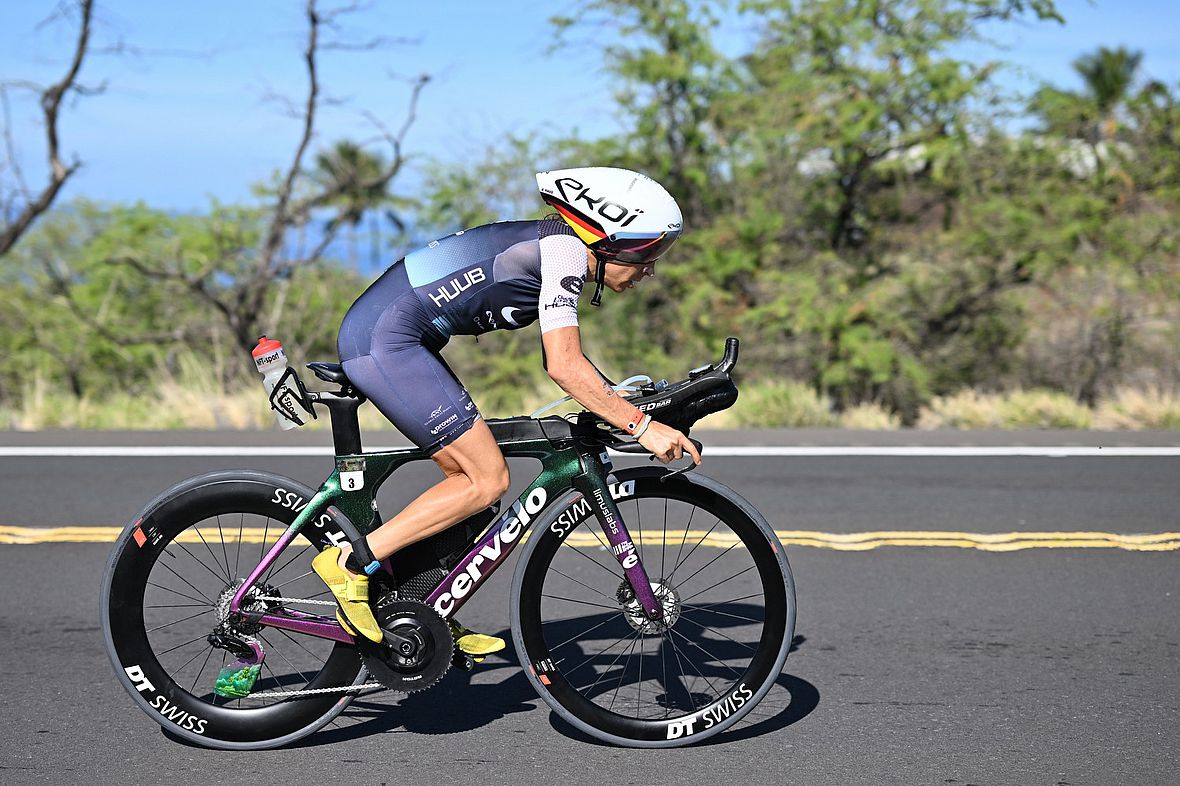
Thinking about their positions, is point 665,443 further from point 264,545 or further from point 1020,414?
point 1020,414

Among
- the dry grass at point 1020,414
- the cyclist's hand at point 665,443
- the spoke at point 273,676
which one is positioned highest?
the cyclist's hand at point 665,443

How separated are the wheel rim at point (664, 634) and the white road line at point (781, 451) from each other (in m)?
4.22

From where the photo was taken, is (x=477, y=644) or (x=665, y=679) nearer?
(x=477, y=644)

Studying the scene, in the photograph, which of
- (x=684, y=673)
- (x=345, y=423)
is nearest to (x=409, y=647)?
(x=345, y=423)

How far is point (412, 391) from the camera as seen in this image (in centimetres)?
416

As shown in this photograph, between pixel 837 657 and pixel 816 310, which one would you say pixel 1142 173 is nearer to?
pixel 816 310

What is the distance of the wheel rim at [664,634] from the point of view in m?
4.28

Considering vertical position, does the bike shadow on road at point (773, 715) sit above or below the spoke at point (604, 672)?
below

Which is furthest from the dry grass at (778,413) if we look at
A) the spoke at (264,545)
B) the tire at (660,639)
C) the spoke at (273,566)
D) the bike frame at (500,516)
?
the spoke at (273,566)

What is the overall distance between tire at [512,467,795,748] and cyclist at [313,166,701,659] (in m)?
0.27

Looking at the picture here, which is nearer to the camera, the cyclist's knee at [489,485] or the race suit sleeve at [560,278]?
the race suit sleeve at [560,278]

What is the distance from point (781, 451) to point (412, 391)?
6.84m

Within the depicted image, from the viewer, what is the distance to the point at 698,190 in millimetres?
19078

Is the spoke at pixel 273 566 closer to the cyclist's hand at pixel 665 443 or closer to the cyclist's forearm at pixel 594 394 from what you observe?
the cyclist's forearm at pixel 594 394
